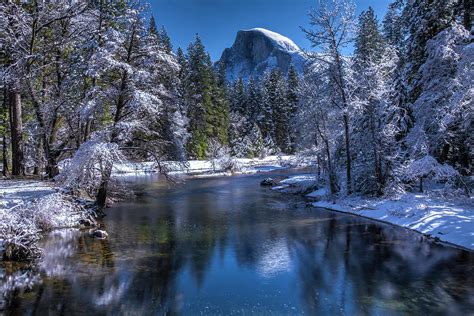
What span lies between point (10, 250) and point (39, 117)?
36.7 feet

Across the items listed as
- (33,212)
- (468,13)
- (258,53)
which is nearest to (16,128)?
(33,212)

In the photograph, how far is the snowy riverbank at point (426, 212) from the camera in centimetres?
1327

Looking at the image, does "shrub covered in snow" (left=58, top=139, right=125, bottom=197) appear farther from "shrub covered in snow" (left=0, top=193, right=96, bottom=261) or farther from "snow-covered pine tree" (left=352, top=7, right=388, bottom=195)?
"snow-covered pine tree" (left=352, top=7, right=388, bottom=195)

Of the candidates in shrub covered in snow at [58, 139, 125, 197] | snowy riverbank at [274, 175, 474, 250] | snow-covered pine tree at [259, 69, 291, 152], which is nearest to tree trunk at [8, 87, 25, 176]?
shrub covered in snow at [58, 139, 125, 197]

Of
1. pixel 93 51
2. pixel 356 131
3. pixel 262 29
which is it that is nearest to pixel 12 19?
pixel 93 51

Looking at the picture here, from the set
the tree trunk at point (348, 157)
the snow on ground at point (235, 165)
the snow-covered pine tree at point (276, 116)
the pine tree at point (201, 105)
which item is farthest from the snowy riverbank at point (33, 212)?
the snow-covered pine tree at point (276, 116)

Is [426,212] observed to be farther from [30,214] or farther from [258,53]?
[258,53]

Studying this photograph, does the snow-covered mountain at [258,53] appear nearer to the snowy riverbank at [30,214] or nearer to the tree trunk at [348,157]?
the tree trunk at [348,157]

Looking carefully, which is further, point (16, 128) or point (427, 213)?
point (16, 128)

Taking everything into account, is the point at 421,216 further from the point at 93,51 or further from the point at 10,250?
the point at 93,51

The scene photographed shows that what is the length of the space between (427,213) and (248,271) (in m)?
8.90

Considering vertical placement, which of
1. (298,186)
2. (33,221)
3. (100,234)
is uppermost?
(33,221)

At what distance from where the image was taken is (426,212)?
51.1 ft

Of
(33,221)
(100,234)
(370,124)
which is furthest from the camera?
A: (370,124)
